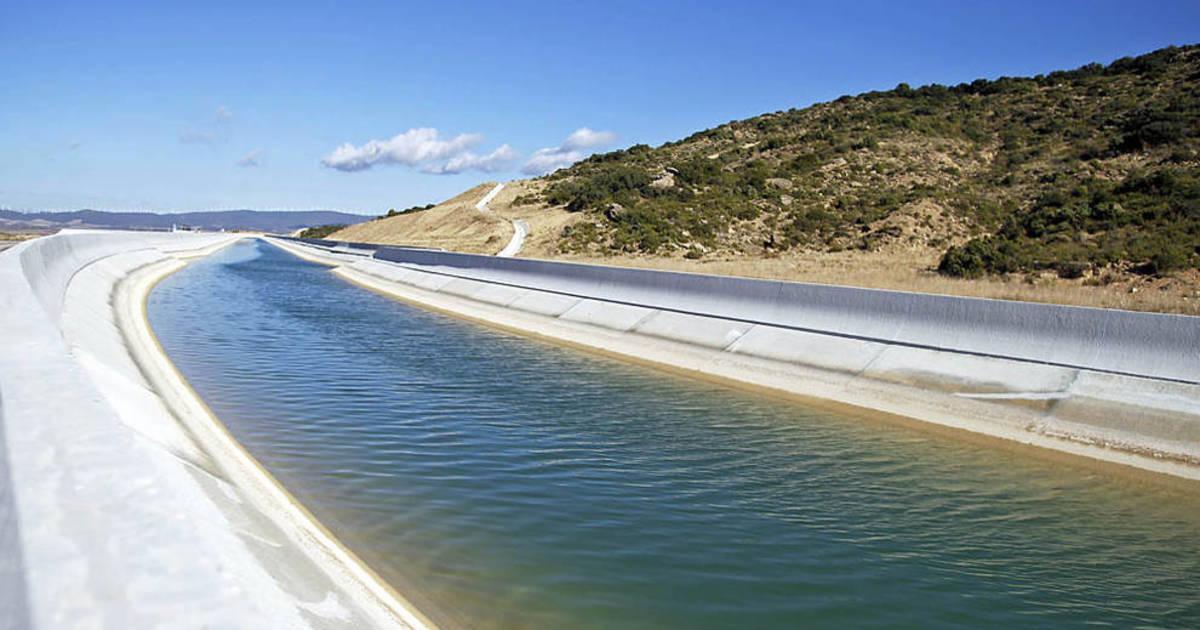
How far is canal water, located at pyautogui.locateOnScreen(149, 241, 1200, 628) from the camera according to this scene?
6.88 meters

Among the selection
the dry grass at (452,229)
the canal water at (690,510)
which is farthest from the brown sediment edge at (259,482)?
the dry grass at (452,229)

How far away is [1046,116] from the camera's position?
58500 mm

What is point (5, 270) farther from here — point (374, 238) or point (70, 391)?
point (374, 238)

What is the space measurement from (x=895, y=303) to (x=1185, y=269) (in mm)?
11360

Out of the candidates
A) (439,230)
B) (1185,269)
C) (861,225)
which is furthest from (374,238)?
(1185,269)

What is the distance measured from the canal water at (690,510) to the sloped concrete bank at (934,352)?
83 centimetres

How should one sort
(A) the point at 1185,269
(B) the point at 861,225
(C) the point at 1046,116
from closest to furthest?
(A) the point at 1185,269 < (B) the point at 861,225 < (C) the point at 1046,116

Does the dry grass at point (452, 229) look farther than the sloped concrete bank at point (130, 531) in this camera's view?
Yes

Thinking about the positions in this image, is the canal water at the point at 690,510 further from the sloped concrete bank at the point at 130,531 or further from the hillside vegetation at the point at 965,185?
the hillside vegetation at the point at 965,185

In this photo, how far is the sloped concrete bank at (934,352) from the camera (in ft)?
37.9

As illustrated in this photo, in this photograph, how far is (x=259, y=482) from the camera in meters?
9.06

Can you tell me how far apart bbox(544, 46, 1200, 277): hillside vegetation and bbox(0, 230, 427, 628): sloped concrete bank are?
76.7 ft

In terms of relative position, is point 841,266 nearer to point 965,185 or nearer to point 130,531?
point 965,185

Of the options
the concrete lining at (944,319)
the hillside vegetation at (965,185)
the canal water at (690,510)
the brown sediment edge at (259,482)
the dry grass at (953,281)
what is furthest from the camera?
the hillside vegetation at (965,185)
